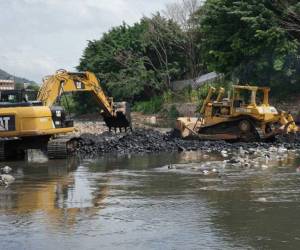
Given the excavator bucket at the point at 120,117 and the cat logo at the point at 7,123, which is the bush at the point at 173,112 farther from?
the cat logo at the point at 7,123

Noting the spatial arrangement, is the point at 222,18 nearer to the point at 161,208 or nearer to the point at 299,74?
the point at 299,74

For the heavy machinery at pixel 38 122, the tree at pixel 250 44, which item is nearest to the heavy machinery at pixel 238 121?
the heavy machinery at pixel 38 122

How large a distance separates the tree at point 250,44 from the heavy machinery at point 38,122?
13371mm

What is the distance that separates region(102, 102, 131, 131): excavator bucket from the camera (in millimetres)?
28875

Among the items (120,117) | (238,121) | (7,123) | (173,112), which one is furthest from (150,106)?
(7,123)

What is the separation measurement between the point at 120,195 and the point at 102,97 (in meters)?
14.5

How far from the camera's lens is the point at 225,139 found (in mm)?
25922

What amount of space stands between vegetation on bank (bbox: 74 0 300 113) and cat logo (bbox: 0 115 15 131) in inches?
662

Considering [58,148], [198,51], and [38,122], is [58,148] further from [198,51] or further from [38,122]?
[198,51]

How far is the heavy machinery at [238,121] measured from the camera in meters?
25.3

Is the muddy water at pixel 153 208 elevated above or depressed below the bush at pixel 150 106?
below

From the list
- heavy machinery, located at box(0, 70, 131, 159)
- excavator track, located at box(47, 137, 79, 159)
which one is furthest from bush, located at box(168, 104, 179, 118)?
excavator track, located at box(47, 137, 79, 159)

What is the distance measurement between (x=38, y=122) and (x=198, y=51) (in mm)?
32171

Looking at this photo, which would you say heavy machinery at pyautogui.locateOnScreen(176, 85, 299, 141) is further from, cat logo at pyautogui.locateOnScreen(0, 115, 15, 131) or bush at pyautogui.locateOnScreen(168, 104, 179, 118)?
bush at pyautogui.locateOnScreen(168, 104, 179, 118)
